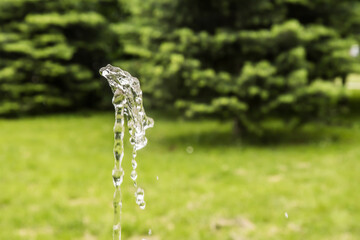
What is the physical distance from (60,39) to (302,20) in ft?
18.7

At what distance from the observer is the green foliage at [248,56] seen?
21.3ft

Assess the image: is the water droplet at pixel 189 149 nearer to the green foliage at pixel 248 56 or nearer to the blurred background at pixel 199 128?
the blurred background at pixel 199 128

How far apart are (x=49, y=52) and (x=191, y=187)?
20.5 ft

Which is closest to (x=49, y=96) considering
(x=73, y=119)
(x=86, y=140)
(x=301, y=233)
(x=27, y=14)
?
(x=73, y=119)

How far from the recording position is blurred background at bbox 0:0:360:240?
4012 millimetres

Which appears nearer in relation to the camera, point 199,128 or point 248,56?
point 248,56

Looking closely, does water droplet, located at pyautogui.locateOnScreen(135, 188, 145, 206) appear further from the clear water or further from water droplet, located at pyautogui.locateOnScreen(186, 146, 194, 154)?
water droplet, located at pyautogui.locateOnScreen(186, 146, 194, 154)

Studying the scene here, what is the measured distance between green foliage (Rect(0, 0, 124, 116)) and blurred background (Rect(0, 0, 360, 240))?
5 cm

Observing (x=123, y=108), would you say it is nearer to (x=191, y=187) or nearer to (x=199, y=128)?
(x=191, y=187)

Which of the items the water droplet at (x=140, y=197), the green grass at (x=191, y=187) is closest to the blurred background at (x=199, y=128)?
the green grass at (x=191, y=187)

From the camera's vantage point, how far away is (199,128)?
8.95 metres

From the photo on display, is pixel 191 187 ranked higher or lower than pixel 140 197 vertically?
higher

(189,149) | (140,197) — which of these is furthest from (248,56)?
(140,197)

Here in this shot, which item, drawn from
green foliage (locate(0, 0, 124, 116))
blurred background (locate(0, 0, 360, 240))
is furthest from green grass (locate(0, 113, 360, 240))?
green foliage (locate(0, 0, 124, 116))
